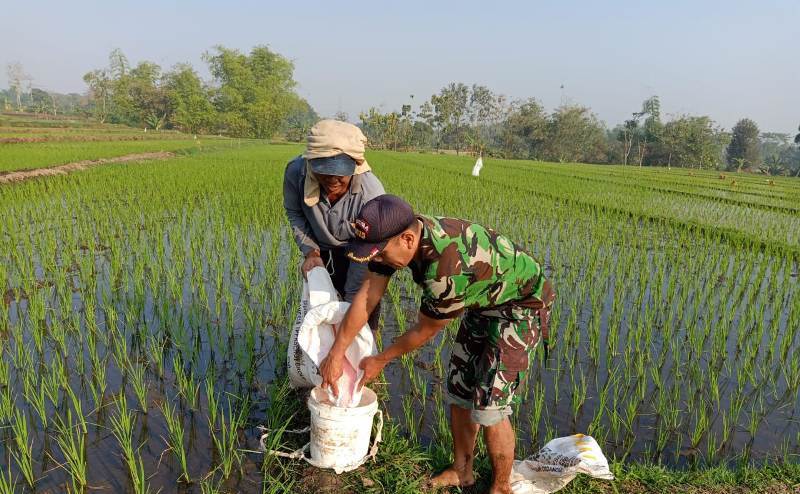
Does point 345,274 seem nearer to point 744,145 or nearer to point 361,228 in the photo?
point 361,228

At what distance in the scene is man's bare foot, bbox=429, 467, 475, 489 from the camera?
1886mm

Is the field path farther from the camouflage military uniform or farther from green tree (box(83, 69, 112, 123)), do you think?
green tree (box(83, 69, 112, 123))

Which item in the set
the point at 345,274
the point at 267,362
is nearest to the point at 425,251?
the point at 345,274

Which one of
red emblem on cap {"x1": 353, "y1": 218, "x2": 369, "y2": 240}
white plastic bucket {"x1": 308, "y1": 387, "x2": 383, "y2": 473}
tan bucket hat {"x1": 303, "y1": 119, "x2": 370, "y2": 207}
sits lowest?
white plastic bucket {"x1": 308, "y1": 387, "x2": 383, "y2": 473}

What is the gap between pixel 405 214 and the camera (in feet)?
4.48

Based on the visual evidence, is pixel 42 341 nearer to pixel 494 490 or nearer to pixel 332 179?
pixel 332 179

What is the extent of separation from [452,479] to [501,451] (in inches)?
10.3

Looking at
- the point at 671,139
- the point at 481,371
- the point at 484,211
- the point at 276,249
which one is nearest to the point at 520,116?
the point at 671,139

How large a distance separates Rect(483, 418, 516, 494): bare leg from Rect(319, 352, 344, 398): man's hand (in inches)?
21.5

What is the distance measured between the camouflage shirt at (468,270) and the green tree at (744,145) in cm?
3917

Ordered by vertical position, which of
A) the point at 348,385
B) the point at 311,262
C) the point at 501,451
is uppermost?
the point at 311,262

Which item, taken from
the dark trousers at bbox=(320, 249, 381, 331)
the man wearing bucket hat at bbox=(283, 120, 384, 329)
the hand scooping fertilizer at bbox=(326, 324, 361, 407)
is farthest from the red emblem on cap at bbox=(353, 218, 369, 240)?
the dark trousers at bbox=(320, 249, 381, 331)

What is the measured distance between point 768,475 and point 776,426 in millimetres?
607

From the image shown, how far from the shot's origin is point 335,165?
1901 millimetres
